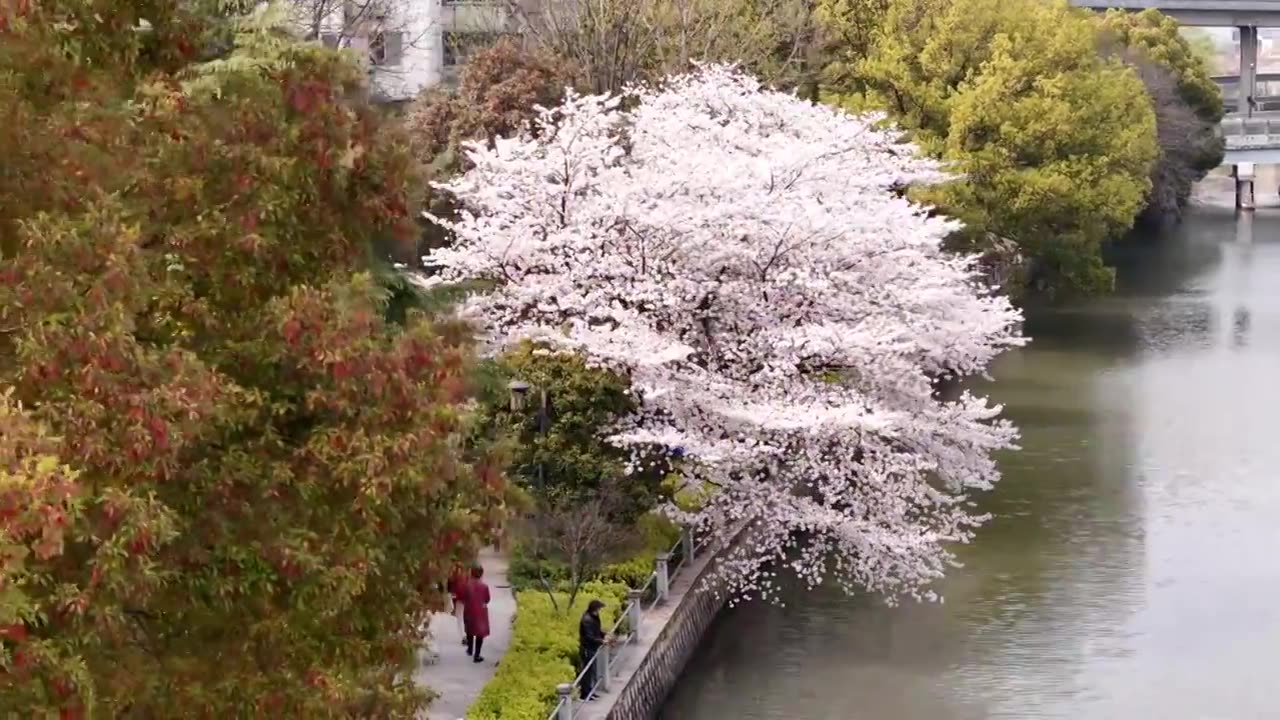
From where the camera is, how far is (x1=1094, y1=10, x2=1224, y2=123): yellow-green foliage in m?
68.9

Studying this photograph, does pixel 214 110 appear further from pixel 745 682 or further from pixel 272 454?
pixel 745 682

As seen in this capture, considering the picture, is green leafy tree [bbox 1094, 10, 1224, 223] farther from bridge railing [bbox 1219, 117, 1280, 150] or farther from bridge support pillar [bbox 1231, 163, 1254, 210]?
bridge support pillar [bbox 1231, 163, 1254, 210]

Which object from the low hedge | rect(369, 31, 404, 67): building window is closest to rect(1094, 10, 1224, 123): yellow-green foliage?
rect(369, 31, 404, 67): building window

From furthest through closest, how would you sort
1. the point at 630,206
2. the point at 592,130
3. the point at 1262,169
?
1. the point at 1262,169
2. the point at 592,130
3. the point at 630,206

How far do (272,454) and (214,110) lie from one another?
144 centimetres

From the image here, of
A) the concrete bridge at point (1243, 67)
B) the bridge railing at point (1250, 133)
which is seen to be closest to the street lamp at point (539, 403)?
the bridge railing at point (1250, 133)

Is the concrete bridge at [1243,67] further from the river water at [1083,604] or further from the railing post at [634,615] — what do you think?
the railing post at [634,615]

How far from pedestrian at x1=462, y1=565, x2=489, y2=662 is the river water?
2.14 metres

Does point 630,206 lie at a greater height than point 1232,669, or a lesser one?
greater

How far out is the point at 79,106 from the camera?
26.8 feet

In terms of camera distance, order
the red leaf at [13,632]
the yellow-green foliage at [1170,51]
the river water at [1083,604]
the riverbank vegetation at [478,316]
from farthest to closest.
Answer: the yellow-green foliage at [1170,51]
the river water at [1083,604]
the riverbank vegetation at [478,316]
the red leaf at [13,632]

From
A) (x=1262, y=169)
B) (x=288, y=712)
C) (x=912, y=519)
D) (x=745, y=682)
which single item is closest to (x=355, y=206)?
(x=288, y=712)

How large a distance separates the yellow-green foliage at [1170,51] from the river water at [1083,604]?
111 feet

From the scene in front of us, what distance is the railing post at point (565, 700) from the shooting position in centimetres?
1485
